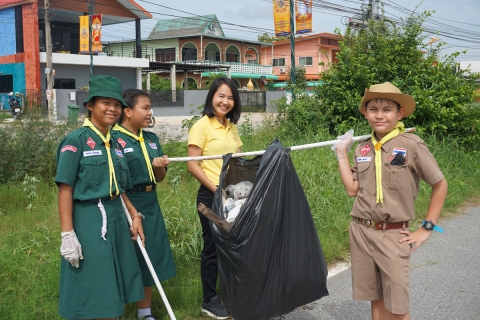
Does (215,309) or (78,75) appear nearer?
(215,309)

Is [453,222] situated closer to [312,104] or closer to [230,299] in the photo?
[312,104]

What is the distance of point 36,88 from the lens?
27547mm

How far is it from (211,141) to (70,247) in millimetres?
1324

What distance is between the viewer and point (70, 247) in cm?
259

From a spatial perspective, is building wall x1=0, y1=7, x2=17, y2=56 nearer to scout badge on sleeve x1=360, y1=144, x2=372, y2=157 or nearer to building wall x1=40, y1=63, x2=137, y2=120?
building wall x1=40, y1=63, x2=137, y2=120

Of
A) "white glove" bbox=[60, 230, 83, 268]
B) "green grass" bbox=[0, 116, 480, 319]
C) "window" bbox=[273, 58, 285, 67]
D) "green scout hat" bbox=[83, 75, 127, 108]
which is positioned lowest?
"green grass" bbox=[0, 116, 480, 319]

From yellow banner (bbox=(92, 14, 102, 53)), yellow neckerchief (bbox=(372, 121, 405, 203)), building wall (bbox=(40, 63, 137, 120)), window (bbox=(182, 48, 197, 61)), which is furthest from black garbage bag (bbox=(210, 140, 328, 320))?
window (bbox=(182, 48, 197, 61))

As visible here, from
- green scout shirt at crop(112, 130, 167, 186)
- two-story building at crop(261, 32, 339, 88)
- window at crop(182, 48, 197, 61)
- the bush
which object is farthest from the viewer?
window at crop(182, 48, 197, 61)

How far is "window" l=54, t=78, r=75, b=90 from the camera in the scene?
97.4ft

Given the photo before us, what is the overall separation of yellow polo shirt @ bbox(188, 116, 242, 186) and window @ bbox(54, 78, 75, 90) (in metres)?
28.5

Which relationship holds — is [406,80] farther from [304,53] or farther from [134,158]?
[304,53]

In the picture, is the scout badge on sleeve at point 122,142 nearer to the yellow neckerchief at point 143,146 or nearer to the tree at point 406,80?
the yellow neckerchief at point 143,146

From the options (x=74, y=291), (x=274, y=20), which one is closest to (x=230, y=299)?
(x=74, y=291)

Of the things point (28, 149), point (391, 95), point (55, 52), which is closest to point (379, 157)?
point (391, 95)
